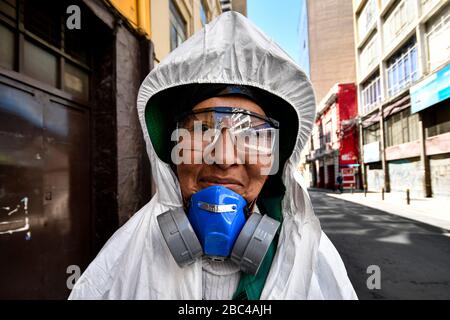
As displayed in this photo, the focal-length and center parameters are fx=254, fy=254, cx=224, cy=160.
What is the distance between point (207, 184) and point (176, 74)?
613 millimetres

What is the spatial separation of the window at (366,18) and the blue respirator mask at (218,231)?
26.8 metres

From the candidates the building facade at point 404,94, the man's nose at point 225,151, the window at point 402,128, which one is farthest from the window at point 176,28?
the window at point 402,128

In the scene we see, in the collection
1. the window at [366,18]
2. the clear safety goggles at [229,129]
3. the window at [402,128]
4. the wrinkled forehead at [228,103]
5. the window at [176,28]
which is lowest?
the clear safety goggles at [229,129]

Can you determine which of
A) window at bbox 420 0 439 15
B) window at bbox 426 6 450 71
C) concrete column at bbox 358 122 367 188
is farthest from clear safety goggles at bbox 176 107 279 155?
concrete column at bbox 358 122 367 188

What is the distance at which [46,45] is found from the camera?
2941 millimetres

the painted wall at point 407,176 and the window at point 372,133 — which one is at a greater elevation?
the window at point 372,133

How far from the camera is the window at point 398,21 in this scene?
16.6 meters

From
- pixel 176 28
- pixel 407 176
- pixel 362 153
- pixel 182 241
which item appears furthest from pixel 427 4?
pixel 182 241

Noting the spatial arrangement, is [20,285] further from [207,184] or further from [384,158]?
[384,158]

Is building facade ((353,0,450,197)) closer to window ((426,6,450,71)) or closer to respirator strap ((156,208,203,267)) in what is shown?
window ((426,6,450,71))

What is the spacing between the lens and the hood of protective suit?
45.4 inches

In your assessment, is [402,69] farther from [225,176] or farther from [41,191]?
[41,191]

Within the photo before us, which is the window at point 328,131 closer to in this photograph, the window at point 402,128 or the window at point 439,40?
the window at point 402,128

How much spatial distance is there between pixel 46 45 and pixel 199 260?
10.4 feet
